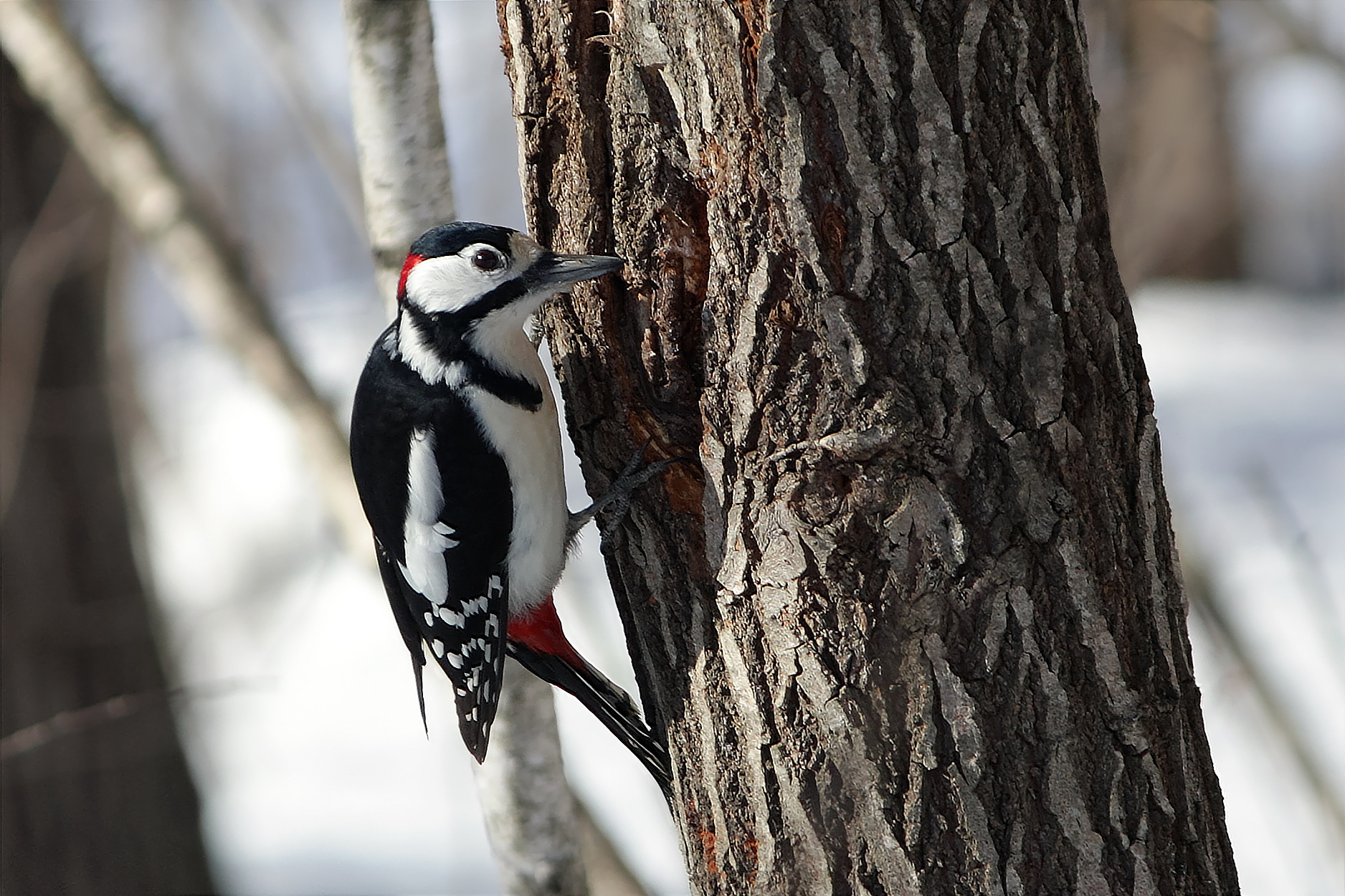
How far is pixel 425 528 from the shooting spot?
223 cm

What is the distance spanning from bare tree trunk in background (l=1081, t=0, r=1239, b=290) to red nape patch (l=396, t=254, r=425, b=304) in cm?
159

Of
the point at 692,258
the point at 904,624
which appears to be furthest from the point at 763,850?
the point at 692,258

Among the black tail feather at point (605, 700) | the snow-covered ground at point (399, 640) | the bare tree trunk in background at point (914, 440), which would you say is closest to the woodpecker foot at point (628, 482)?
the bare tree trunk in background at point (914, 440)

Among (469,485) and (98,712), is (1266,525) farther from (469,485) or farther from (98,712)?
(98,712)

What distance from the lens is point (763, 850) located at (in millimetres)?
1571

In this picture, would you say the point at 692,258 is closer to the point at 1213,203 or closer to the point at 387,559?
the point at 387,559

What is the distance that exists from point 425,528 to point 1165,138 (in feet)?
12.9

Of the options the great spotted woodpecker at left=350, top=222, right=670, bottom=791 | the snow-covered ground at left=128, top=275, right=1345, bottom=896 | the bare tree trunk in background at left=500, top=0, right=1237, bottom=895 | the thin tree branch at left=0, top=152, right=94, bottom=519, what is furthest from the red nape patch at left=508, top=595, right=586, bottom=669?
the thin tree branch at left=0, top=152, right=94, bottom=519

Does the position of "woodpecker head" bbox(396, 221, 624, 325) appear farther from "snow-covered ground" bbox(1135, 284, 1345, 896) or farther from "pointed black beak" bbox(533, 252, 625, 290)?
"snow-covered ground" bbox(1135, 284, 1345, 896)

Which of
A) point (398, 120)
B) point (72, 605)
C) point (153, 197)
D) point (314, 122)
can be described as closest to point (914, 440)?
point (398, 120)

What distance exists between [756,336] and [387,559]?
3.74 ft

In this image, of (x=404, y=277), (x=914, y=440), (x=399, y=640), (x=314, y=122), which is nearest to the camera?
(x=914, y=440)

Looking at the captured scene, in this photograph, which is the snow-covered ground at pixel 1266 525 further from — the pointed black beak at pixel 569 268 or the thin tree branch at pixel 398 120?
the thin tree branch at pixel 398 120

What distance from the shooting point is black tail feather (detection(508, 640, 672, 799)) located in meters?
1.96
